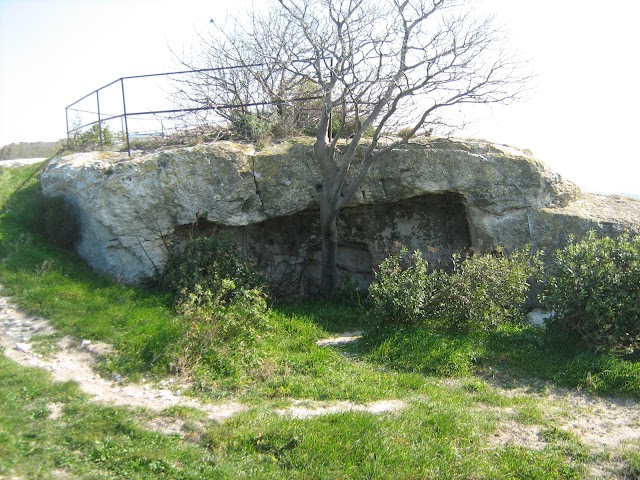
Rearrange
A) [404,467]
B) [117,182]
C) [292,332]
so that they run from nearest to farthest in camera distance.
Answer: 1. [404,467]
2. [292,332]
3. [117,182]

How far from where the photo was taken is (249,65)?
33.6 feet

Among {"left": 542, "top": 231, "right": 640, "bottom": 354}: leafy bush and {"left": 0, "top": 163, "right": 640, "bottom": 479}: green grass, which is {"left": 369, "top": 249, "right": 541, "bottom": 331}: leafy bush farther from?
{"left": 542, "top": 231, "right": 640, "bottom": 354}: leafy bush

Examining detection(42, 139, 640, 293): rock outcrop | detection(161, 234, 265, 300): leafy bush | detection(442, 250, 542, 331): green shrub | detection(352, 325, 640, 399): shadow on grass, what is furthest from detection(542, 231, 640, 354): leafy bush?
detection(161, 234, 265, 300): leafy bush

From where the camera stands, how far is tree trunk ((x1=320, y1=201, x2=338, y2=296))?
33.9 feet

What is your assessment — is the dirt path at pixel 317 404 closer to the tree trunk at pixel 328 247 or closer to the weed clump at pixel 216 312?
the weed clump at pixel 216 312

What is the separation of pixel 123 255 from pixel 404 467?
6.26m

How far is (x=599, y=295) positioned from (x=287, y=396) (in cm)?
425

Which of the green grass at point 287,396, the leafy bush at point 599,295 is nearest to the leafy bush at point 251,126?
the green grass at point 287,396

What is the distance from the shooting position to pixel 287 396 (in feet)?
21.0

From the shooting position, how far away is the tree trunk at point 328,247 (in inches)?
406

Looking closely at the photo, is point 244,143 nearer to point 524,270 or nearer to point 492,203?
point 492,203

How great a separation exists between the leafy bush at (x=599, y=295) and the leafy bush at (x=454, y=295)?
1.99 feet

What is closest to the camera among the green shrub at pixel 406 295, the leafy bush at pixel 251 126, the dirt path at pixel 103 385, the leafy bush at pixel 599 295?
the dirt path at pixel 103 385

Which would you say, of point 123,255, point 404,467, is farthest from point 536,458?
point 123,255
